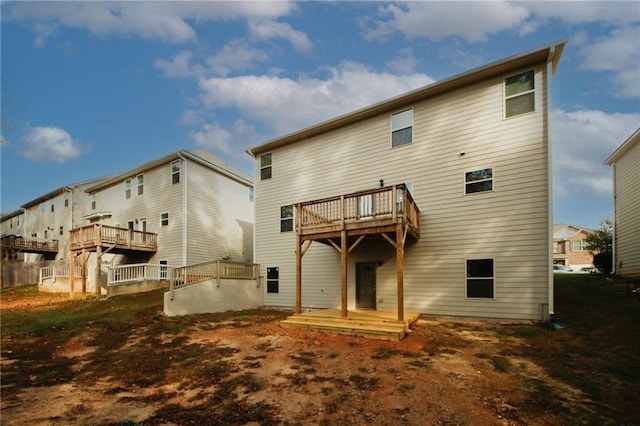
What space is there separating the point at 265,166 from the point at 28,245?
1148 inches

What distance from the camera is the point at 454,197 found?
11.2 meters

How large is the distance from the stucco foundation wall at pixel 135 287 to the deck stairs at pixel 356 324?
12.1m

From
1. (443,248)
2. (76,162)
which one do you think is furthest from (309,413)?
(76,162)

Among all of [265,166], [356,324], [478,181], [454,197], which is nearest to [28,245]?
[265,166]

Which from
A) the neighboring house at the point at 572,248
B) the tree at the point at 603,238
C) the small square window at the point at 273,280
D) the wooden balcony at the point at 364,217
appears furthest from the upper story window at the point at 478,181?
the neighboring house at the point at 572,248

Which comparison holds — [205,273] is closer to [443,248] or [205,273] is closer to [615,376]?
[443,248]

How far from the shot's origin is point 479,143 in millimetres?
10938

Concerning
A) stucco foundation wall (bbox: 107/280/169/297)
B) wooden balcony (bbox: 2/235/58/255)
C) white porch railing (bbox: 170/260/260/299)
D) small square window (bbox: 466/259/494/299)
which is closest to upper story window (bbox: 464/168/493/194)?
small square window (bbox: 466/259/494/299)

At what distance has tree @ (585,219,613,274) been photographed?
19.7 metres

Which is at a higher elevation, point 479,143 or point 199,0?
point 199,0

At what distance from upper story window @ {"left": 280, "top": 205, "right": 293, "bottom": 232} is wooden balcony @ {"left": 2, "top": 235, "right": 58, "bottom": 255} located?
29325 mm

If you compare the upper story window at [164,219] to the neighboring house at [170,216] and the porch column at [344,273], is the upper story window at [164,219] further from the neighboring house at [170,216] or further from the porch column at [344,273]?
the porch column at [344,273]

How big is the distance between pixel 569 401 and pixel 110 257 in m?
27.4

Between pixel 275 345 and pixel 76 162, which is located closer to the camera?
pixel 275 345
